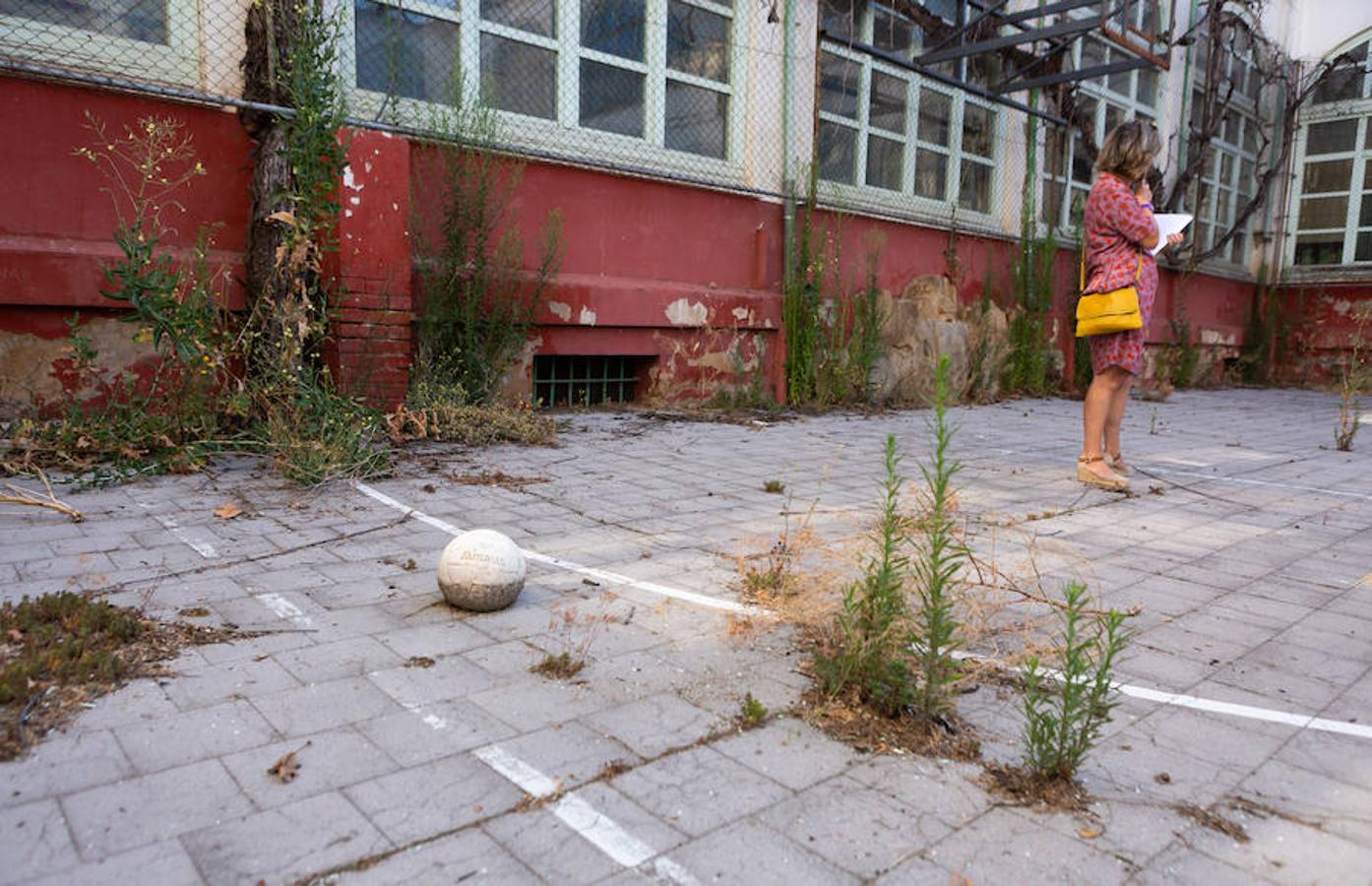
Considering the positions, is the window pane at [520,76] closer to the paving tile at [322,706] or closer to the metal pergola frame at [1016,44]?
the metal pergola frame at [1016,44]

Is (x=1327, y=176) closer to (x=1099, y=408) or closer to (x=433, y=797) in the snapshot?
(x=1099, y=408)

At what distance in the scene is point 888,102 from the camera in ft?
36.0

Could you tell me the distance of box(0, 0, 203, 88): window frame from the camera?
5340 millimetres

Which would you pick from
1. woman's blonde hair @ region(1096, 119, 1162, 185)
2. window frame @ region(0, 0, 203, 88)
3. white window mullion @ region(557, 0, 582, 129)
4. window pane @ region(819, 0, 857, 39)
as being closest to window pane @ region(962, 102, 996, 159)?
window pane @ region(819, 0, 857, 39)

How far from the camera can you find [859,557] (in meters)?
2.45

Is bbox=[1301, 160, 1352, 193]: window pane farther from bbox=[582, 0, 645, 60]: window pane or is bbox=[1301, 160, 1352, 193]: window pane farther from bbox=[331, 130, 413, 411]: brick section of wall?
bbox=[331, 130, 413, 411]: brick section of wall

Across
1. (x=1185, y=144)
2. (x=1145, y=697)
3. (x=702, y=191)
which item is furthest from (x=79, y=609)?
(x=1185, y=144)

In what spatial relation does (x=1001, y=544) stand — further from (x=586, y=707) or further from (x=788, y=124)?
(x=788, y=124)

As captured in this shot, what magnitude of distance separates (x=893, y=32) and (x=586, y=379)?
6.03 meters

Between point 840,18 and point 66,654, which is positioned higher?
point 840,18

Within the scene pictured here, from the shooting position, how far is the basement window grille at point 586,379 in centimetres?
801

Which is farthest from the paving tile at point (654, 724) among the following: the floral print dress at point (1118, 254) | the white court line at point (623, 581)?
the floral print dress at point (1118, 254)

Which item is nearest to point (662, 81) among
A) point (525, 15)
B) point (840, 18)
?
point (525, 15)

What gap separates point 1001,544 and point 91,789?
11.8 feet
